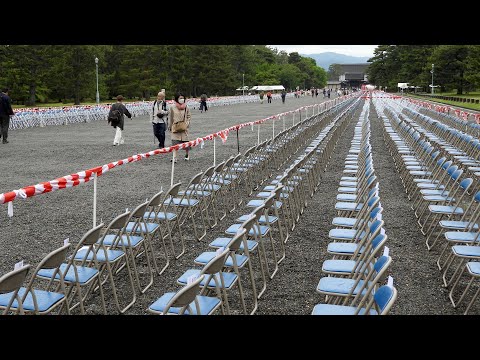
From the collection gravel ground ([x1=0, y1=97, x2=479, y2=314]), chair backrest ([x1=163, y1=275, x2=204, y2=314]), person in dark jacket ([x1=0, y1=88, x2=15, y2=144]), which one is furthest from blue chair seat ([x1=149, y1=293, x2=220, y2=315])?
person in dark jacket ([x1=0, y1=88, x2=15, y2=144])

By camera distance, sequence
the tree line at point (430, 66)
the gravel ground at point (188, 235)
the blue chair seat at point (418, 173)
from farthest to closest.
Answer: the tree line at point (430, 66) < the blue chair seat at point (418, 173) < the gravel ground at point (188, 235)

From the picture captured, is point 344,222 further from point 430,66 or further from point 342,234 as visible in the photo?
point 430,66

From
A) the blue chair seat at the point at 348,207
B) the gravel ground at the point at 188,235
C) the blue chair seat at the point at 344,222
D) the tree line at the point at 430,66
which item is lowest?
the gravel ground at the point at 188,235

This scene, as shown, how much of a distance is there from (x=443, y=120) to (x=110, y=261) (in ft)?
67.8

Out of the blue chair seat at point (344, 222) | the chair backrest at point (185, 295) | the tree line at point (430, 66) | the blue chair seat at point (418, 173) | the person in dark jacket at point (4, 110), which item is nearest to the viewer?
the chair backrest at point (185, 295)

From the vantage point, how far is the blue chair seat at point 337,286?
3.76 m

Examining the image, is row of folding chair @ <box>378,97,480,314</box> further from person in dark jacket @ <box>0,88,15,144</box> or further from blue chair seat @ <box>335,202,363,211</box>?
person in dark jacket @ <box>0,88,15,144</box>

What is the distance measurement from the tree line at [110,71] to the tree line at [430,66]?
29436 mm

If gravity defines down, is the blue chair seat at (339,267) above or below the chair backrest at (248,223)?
below

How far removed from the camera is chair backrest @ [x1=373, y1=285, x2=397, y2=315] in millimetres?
2908

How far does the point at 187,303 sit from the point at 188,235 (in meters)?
3.49

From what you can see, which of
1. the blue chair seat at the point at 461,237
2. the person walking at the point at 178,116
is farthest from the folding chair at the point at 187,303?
the person walking at the point at 178,116

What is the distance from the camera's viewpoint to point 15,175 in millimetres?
10523

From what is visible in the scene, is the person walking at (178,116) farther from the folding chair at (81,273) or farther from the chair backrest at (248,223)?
the folding chair at (81,273)
